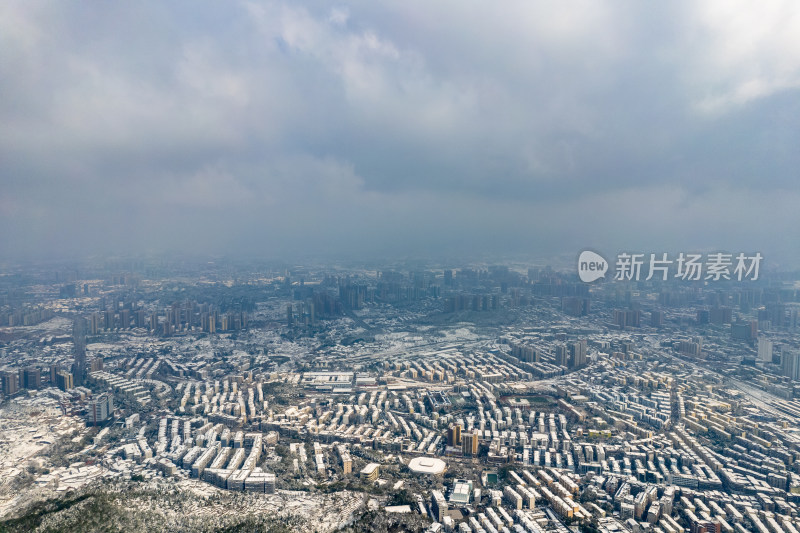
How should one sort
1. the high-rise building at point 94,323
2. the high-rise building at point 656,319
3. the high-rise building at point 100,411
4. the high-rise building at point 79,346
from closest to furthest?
the high-rise building at point 100,411 → the high-rise building at point 79,346 → the high-rise building at point 656,319 → the high-rise building at point 94,323

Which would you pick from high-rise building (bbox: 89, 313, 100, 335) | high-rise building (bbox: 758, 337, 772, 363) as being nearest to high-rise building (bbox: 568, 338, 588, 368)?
high-rise building (bbox: 758, 337, 772, 363)

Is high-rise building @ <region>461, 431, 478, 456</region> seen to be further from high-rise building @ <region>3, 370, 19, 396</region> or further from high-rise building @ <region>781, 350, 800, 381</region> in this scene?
high-rise building @ <region>3, 370, 19, 396</region>

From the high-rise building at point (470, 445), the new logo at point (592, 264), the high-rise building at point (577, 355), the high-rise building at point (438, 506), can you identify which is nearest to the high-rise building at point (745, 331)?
the new logo at point (592, 264)

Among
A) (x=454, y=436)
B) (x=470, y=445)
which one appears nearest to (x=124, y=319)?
(x=454, y=436)

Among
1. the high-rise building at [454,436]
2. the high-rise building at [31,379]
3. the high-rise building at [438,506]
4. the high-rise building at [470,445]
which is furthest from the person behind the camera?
the high-rise building at [31,379]

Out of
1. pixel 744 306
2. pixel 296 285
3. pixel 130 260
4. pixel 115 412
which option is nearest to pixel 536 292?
pixel 744 306

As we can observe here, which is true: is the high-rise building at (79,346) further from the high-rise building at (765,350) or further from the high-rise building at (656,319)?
the high-rise building at (765,350)
